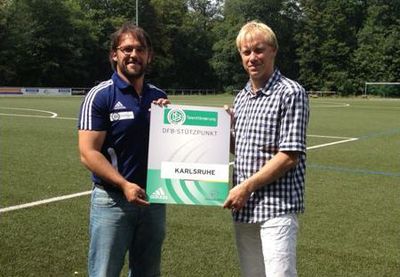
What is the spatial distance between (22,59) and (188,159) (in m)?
72.5

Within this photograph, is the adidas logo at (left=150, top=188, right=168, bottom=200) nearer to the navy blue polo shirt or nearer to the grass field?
the navy blue polo shirt

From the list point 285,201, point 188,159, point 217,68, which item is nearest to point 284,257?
point 285,201

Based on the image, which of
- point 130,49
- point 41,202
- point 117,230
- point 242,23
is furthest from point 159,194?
point 242,23

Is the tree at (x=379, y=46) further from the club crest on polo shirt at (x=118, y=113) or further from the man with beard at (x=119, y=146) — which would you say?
the club crest on polo shirt at (x=118, y=113)

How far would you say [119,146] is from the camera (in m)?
3.38

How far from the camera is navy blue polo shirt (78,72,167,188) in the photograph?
329cm

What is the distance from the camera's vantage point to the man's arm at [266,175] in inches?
124

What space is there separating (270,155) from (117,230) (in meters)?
1.00

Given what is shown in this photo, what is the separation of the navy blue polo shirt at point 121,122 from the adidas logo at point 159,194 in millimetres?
131

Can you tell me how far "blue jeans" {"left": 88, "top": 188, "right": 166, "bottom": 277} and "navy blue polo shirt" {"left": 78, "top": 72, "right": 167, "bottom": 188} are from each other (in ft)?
0.45

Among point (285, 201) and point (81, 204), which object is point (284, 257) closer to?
point (285, 201)

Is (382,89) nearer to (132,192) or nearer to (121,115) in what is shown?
(121,115)

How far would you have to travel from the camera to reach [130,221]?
346 centimetres

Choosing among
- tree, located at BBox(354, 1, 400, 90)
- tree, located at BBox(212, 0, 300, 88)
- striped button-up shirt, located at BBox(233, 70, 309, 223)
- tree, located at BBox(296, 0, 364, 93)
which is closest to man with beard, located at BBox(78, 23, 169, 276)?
striped button-up shirt, located at BBox(233, 70, 309, 223)
